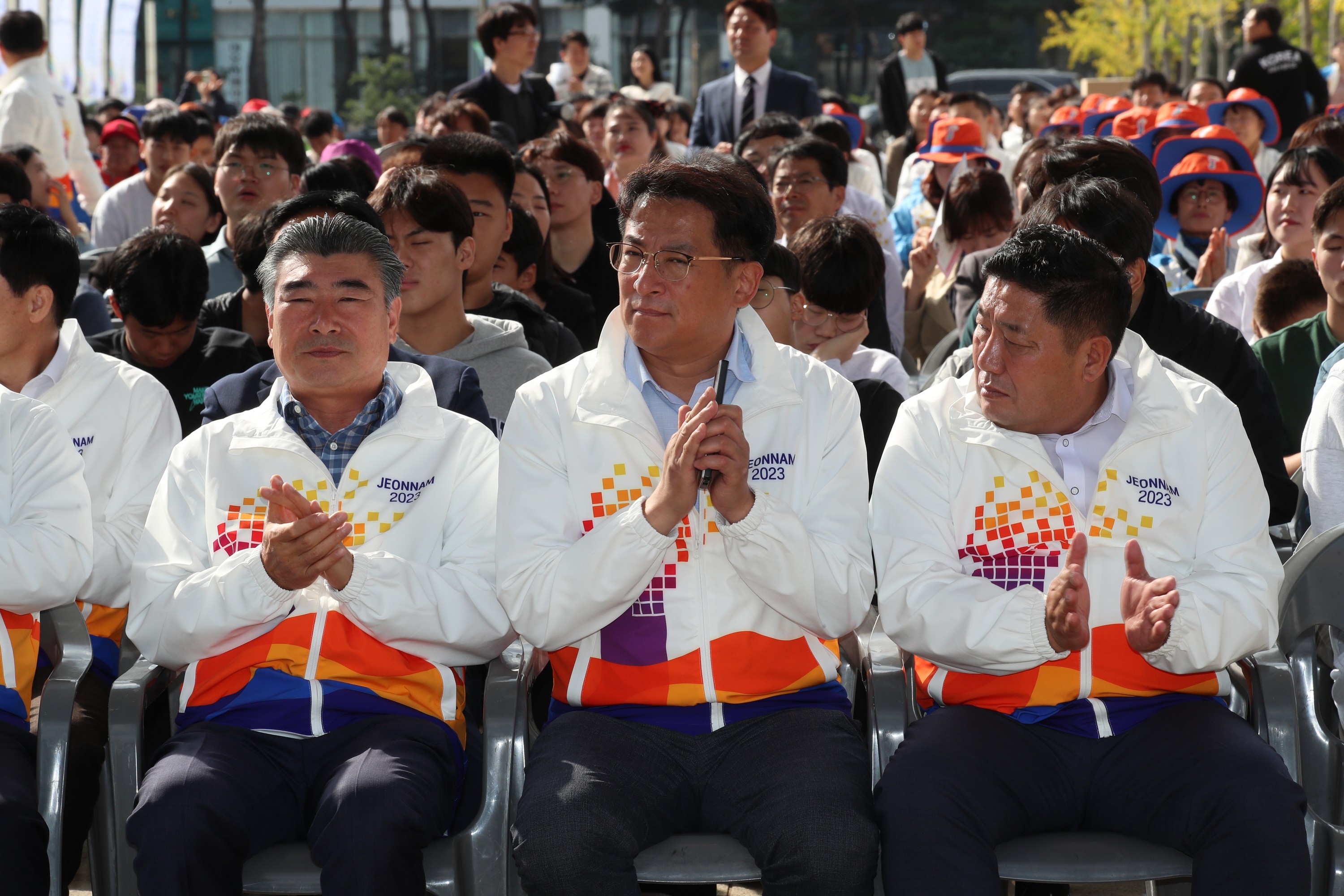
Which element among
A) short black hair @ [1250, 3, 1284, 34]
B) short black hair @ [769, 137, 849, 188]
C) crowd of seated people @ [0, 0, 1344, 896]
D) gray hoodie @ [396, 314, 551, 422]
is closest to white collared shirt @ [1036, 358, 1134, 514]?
crowd of seated people @ [0, 0, 1344, 896]

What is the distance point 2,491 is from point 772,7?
6270 mm

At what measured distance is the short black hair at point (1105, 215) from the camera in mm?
2867

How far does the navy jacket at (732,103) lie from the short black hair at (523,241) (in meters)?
3.71

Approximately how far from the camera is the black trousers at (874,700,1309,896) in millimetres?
2043

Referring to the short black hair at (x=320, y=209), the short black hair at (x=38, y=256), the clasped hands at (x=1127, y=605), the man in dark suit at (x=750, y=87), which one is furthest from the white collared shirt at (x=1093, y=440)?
the man in dark suit at (x=750, y=87)

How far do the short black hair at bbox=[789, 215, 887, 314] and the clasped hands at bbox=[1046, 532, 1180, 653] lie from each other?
1377 mm

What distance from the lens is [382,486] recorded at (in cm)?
248

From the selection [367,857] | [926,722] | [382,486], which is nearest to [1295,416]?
[926,722]

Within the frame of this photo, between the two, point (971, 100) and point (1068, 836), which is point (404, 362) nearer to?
point (1068, 836)

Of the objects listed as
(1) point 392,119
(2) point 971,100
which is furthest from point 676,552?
(1) point 392,119

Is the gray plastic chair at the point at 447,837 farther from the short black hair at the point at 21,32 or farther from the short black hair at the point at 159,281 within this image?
the short black hair at the point at 21,32

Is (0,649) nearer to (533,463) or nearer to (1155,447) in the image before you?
(533,463)

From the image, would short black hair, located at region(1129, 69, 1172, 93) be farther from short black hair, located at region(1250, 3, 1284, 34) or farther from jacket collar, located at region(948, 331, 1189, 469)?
jacket collar, located at region(948, 331, 1189, 469)

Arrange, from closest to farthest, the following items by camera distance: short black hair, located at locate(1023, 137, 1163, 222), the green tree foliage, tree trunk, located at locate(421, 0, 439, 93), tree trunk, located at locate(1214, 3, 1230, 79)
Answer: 1. short black hair, located at locate(1023, 137, 1163, 222)
2. tree trunk, located at locate(1214, 3, 1230, 79)
3. the green tree foliage
4. tree trunk, located at locate(421, 0, 439, 93)
